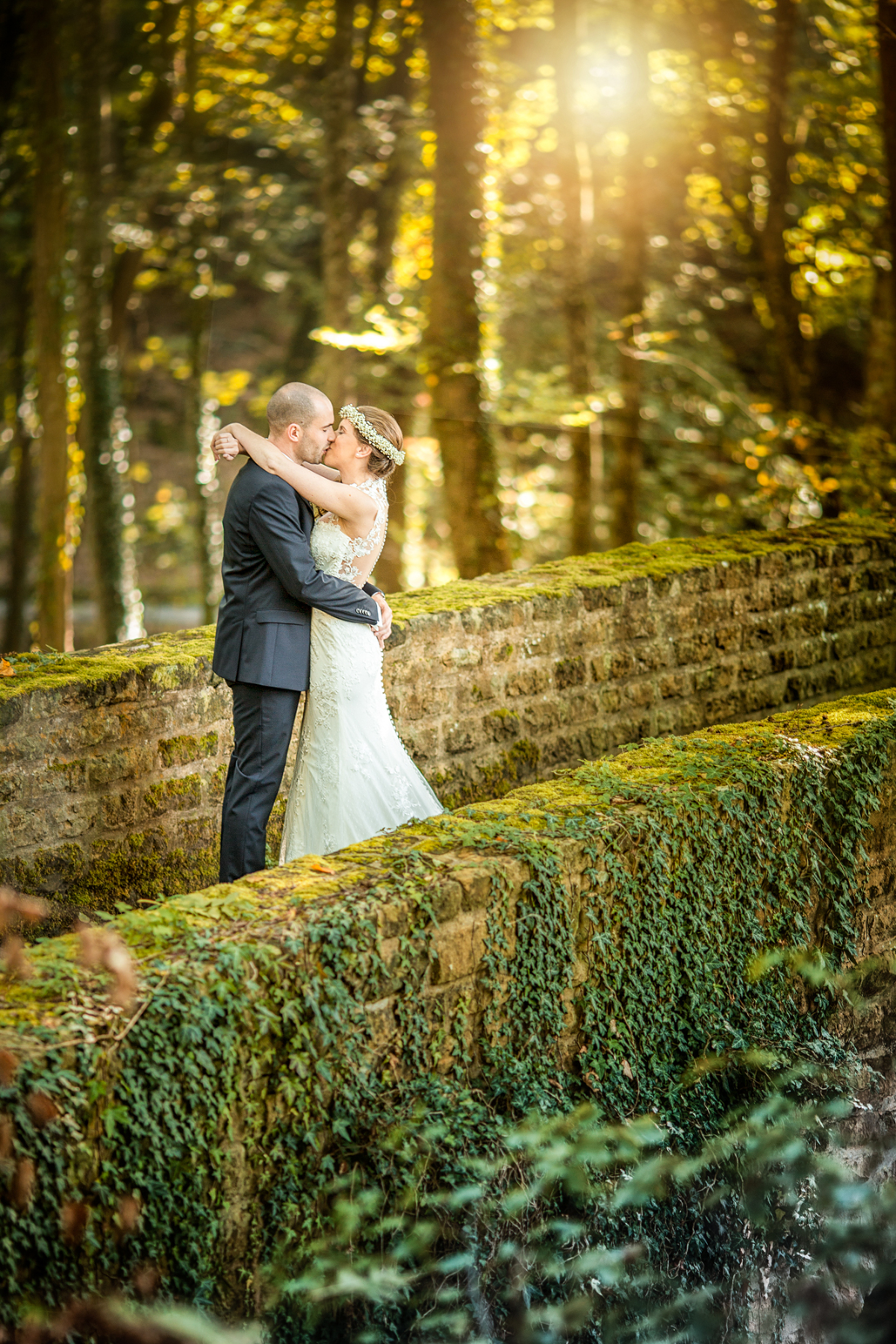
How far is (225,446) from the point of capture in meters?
4.74

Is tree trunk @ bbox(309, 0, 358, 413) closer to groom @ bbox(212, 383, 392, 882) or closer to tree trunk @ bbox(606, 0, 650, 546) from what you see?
tree trunk @ bbox(606, 0, 650, 546)

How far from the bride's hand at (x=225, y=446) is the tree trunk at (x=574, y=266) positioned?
32.9 feet

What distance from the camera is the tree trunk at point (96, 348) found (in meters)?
13.3

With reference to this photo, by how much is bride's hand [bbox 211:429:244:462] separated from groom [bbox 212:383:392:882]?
0.09 meters

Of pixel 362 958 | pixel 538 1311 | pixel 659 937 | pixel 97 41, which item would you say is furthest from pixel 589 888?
pixel 97 41

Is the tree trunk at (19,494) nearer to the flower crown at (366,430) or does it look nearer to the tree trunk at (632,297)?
the tree trunk at (632,297)

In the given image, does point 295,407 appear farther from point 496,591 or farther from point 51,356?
point 51,356

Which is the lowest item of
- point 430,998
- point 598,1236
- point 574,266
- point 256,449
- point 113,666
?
point 598,1236

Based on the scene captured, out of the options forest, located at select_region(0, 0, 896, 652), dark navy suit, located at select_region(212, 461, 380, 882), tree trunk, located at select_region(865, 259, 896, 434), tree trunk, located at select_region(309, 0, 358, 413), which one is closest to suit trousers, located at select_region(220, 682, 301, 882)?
dark navy suit, located at select_region(212, 461, 380, 882)

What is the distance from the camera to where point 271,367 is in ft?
61.2

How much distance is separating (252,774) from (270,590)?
0.78 m

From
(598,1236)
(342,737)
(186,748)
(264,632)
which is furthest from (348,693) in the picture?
(598,1236)

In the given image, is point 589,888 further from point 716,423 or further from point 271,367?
point 271,367

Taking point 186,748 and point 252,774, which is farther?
point 186,748
